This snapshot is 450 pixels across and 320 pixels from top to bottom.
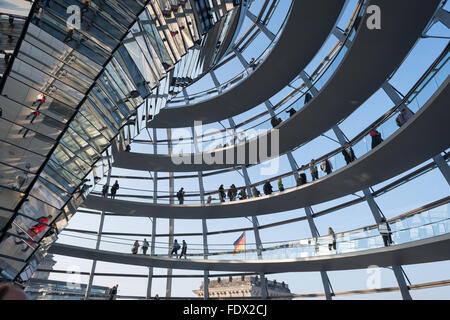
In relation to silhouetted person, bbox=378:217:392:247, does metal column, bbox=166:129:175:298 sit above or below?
above

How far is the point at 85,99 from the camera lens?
907 cm

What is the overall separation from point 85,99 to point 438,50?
14.7 metres

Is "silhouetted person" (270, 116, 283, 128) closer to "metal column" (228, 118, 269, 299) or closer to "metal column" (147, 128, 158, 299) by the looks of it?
"metal column" (228, 118, 269, 299)

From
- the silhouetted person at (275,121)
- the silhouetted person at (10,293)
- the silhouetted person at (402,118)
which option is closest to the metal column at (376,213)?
the silhouetted person at (275,121)

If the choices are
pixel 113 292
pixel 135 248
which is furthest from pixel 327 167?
pixel 113 292

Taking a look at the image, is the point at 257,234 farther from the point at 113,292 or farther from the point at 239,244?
the point at 113,292

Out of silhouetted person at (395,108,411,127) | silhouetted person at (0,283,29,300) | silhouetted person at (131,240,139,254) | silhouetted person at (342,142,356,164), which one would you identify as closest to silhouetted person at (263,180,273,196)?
silhouetted person at (342,142,356,164)

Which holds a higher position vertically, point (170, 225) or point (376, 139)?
point (170, 225)

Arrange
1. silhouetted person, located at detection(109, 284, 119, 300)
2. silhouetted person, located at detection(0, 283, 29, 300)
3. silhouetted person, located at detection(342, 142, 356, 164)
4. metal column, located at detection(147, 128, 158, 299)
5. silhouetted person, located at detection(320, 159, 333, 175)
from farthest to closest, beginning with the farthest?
metal column, located at detection(147, 128, 158, 299), silhouetted person, located at detection(109, 284, 119, 300), silhouetted person, located at detection(320, 159, 333, 175), silhouetted person, located at detection(342, 142, 356, 164), silhouetted person, located at detection(0, 283, 29, 300)

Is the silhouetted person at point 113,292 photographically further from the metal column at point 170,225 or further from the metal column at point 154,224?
the metal column at point 170,225

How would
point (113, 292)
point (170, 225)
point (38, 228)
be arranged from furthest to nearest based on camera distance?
point (170, 225), point (113, 292), point (38, 228)

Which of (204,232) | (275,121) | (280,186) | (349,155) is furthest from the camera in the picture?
(204,232)
